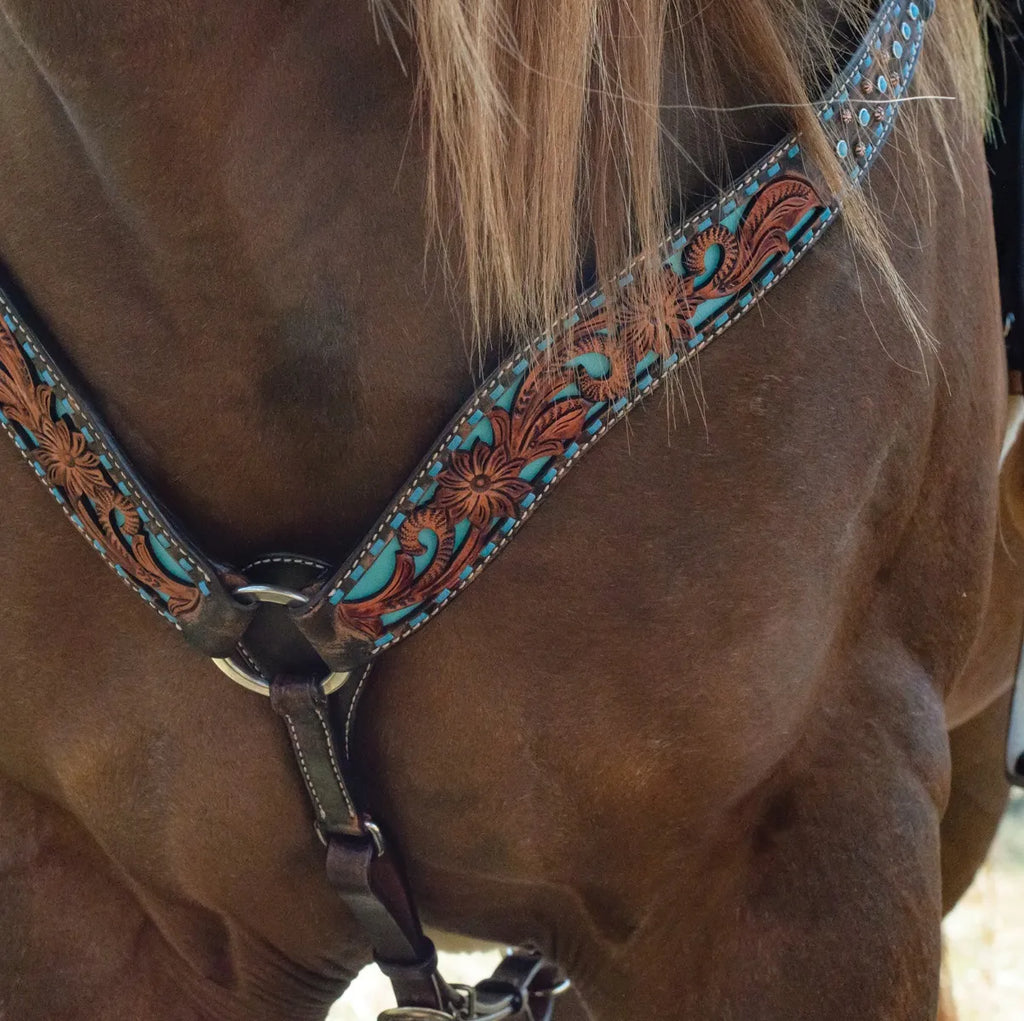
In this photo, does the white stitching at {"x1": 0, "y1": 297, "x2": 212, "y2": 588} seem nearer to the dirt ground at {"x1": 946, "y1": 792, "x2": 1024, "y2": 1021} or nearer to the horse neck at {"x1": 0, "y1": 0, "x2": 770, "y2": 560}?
the horse neck at {"x1": 0, "y1": 0, "x2": 770, "y2": 560}

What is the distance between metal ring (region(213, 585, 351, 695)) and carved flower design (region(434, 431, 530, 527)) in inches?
3.8

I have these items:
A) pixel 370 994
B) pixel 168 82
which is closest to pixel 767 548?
pixel 168 82

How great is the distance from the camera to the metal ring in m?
0.72

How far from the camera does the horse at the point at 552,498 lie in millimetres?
655

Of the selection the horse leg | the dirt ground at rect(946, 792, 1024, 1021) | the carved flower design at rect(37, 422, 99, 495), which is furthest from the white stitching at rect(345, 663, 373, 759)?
the dirt ground at rect(946, 792, 1024, 1021)

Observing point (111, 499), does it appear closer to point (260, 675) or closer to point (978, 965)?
point (260, 675)

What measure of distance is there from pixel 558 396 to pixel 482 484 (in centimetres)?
6

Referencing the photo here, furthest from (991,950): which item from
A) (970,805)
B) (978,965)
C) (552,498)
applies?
(552,498)

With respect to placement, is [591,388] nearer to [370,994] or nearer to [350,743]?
[350,743]

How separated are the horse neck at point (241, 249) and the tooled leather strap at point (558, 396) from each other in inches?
1.0

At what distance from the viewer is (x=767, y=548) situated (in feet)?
2.36

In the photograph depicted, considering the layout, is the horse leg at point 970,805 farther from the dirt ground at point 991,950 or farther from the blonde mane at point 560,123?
the blonde mane at point 560,123

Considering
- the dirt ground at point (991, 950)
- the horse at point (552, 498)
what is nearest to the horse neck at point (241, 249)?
the horse at point (552, 498)

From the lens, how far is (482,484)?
2.28 ft
